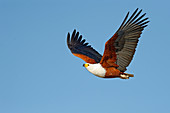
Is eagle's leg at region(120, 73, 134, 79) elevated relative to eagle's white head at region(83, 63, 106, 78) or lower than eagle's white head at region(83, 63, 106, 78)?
lower

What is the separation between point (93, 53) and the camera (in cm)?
1420

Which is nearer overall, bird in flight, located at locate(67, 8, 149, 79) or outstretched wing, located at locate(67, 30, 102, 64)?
bird in flight, located at locate(67, 8, 149, 79)

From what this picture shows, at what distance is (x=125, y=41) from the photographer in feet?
35.6

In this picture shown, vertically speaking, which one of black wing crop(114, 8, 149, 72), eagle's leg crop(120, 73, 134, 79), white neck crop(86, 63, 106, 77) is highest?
black wing crop(114, 8, 149, 72)

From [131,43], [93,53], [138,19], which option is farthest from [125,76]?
[93,53]

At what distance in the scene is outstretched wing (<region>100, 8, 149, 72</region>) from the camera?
420 inches

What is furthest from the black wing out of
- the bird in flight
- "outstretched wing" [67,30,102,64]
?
"outstretched wing" [67,30,102,64]

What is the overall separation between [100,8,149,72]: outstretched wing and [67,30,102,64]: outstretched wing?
224 centimetres

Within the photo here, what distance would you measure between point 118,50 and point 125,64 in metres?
0.72

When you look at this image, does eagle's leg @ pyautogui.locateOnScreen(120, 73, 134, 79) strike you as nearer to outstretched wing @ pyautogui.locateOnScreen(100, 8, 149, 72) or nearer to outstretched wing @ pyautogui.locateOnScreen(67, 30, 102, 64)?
outstretched wing @ pyautogui.locateOnScreen(100, 8, 149, 72)

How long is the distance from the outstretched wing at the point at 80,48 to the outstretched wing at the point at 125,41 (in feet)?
7.33

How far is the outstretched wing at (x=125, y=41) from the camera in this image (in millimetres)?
10664

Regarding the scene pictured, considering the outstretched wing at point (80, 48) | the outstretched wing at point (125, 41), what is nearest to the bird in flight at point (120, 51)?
the outstretched wing at point (125, 41)

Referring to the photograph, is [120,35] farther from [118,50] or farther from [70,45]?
[70,45]
